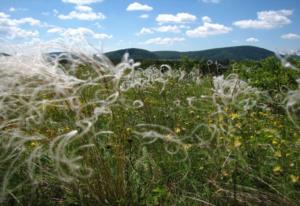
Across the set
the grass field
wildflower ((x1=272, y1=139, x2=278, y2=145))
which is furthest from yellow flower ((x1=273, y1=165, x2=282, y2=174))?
wildflower ((x1=272, y1=139, x2=278, y2=145))

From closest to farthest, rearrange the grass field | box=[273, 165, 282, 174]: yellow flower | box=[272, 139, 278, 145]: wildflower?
1. the grass field
2. box=[273, 165, 282, 174]: yellow flower
3. box=[272, 139, 278, 145]: wildflower

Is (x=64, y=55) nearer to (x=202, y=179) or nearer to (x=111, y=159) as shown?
(x=111, y=159)

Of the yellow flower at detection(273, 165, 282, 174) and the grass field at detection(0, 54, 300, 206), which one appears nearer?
the grass field at detection(0, 54, 300, 206)

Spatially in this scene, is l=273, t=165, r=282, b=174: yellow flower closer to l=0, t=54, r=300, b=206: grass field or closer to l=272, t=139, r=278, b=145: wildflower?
l=0, t=54, r=300, b=206: grass field

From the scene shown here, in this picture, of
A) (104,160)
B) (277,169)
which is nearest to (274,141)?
(277,169)

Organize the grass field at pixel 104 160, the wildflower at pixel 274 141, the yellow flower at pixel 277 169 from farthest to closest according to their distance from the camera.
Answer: the wildflower at pixel 274 141 < the yellow flower at pixel 277 169 < the grass field at pixel 104 160

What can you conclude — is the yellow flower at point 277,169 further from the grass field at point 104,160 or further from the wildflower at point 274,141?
the wildflower at point 274,141

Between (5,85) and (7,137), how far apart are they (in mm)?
349

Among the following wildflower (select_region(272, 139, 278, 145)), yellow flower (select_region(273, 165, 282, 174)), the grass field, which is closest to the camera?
the grass field

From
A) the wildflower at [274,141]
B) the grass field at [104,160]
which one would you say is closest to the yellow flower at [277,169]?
the grass field at [104,160]

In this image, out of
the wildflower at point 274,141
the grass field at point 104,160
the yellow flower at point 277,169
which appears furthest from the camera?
the wildflower at point 274,141

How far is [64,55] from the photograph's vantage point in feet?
7.17

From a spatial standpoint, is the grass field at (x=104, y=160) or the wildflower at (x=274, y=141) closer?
the grass field at (x=104, y=160)

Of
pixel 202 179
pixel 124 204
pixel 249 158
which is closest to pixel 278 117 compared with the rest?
pixel 249 158
